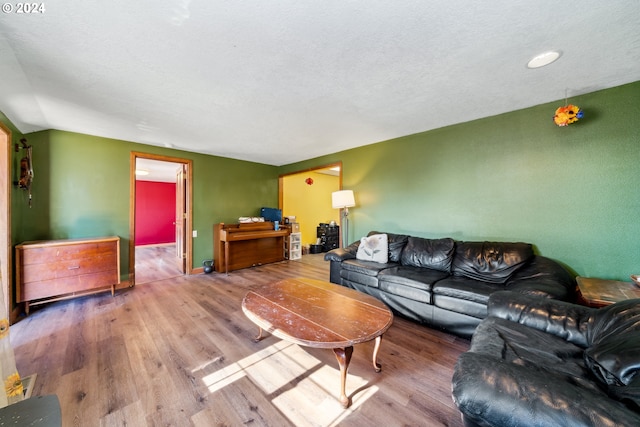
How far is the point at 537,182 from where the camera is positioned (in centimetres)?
257

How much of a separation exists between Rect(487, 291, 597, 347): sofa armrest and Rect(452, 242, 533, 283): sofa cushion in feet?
2.89

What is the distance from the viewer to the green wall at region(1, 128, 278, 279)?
10.2 ft

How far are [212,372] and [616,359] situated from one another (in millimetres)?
2316

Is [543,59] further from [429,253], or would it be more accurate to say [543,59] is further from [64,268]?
[64,268]

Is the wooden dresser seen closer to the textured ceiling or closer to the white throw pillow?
the textured ceiling

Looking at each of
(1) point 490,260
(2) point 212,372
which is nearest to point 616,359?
(1) point 490,260

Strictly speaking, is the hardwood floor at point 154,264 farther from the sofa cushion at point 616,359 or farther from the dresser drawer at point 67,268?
the sofa cushion at point 616,359

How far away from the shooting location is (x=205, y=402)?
1.48 meters

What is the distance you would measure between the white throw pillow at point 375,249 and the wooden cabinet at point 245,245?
238 cm

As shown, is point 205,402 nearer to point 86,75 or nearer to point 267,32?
point 267,32

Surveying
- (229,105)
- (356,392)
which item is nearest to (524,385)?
(356,392)

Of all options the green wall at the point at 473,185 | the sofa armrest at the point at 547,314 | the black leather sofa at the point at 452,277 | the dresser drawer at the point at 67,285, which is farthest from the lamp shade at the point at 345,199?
the dresser drawer at the point at 67,285

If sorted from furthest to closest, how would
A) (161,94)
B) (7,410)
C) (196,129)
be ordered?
1. (196,129)
2. (161,94)
3. (7,410)

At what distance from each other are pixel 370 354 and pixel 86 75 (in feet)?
11.3
